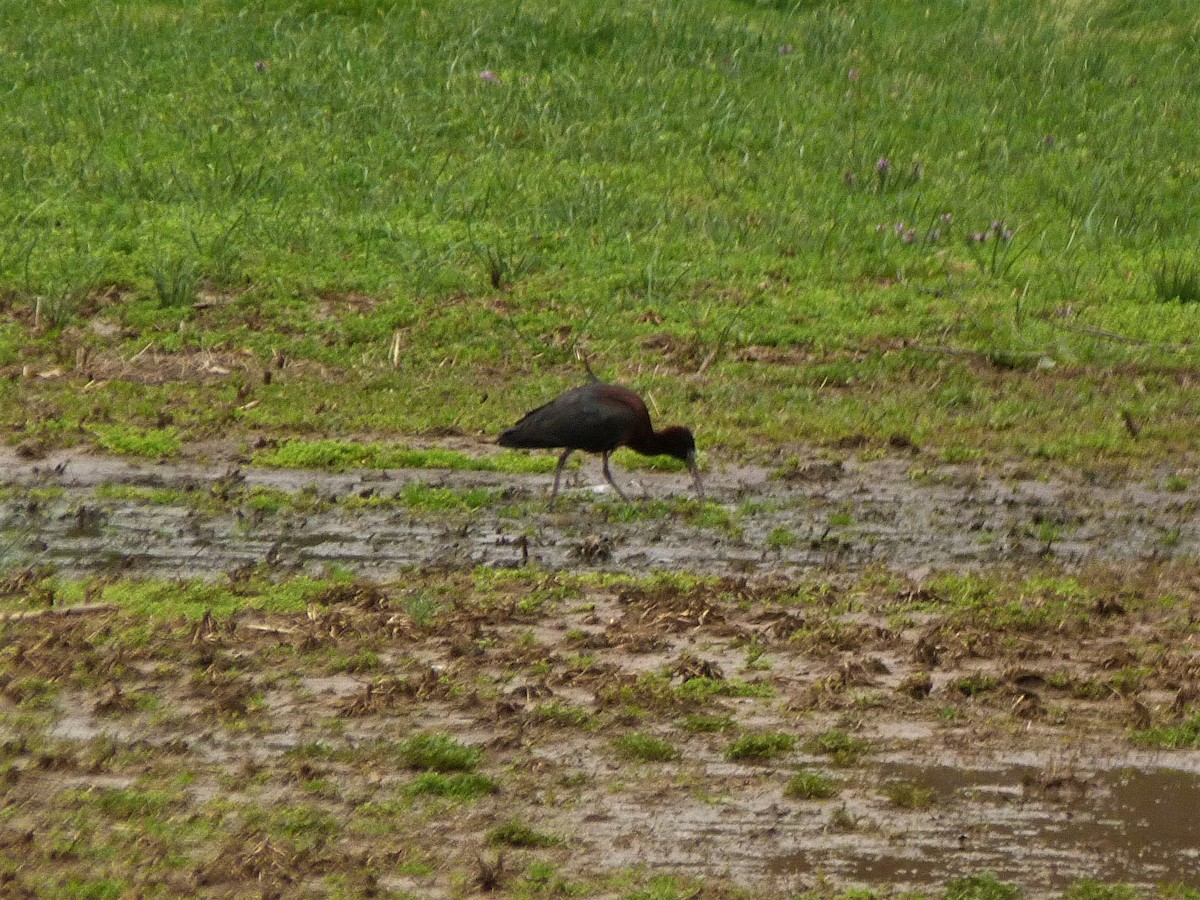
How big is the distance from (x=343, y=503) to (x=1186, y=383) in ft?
14.9

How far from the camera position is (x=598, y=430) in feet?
Answer: 26.5

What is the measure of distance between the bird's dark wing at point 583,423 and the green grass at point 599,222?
1.90 feet

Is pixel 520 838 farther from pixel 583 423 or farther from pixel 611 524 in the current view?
pixel 583 423

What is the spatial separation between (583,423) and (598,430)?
71mm

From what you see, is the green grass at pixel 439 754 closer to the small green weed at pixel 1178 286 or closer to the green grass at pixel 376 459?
the green grass at pixel 376 459

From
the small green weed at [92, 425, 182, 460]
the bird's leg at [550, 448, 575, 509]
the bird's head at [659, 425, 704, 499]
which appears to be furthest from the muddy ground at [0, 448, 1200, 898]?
the small green weed at [92, 425, 182, 460]

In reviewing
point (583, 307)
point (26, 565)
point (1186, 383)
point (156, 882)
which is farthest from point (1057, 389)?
point (156, 882)

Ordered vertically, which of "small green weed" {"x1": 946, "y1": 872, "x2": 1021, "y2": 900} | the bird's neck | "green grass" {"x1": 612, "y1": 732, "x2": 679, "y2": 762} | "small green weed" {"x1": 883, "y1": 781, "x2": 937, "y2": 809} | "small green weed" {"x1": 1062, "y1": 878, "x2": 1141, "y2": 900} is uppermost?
"small green weed" {"x1": 1062, "y1": 878, "x2": 1141, "y2": 900}

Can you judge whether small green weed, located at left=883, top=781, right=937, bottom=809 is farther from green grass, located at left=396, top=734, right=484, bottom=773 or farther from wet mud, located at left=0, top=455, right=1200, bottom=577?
wet mud, located at left=0, top=455, right=1200, bottom=577

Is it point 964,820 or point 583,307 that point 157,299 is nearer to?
point 583,307

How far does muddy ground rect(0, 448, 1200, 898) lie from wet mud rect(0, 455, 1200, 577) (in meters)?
0.02

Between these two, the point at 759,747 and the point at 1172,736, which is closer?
the point at 759,747

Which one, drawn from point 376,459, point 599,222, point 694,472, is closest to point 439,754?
point 694,472

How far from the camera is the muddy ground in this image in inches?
186
